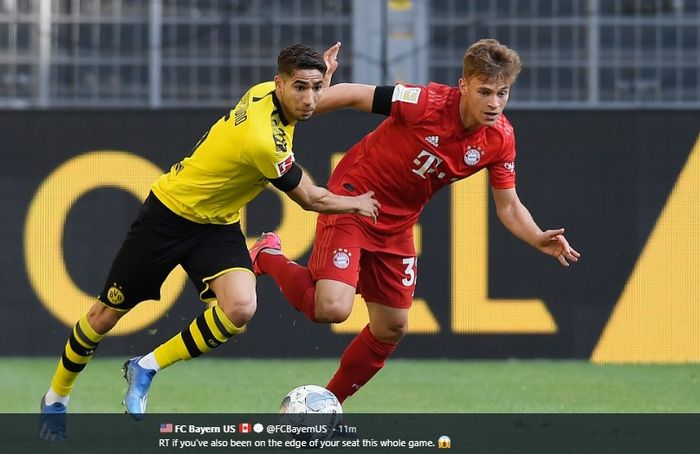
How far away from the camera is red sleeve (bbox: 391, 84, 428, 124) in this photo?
7.04m

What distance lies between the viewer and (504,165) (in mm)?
7176

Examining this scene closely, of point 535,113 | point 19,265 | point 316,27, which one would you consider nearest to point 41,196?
point 19,265

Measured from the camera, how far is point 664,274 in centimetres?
1001

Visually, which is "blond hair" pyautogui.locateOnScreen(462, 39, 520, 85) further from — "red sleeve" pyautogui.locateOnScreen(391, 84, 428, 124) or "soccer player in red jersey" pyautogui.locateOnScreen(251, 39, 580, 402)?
"red sleeve" pyautogui.locateOnScreen(391, 84, 428, 124)

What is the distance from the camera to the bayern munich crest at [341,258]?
6.96 metres

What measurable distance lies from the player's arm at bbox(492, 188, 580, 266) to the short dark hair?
1.41m

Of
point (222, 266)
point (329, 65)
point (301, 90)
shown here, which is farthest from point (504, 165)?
point (222, 266)

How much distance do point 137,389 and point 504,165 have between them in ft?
6.97

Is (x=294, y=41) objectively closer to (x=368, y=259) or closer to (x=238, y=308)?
(x=368, y=259)
